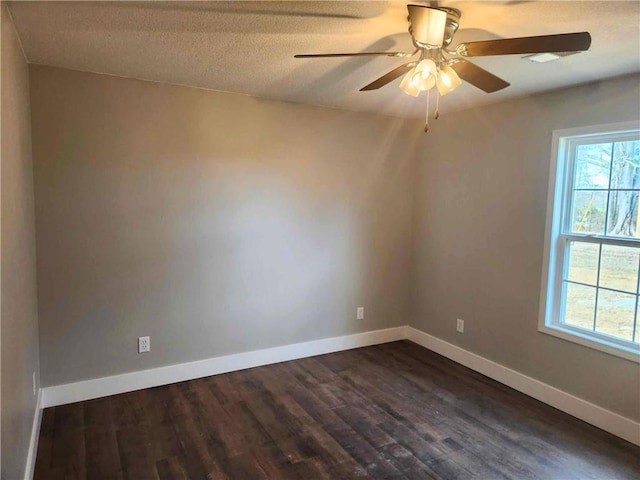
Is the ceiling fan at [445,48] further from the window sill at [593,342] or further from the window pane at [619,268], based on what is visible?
the window sill at [593,342]

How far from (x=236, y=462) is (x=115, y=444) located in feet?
2.57

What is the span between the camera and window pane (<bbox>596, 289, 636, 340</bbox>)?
2.71 m

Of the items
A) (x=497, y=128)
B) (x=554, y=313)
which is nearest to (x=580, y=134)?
(x=497, y=128)

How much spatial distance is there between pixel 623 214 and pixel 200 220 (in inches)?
120

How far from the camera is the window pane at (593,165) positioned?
9.27 ft

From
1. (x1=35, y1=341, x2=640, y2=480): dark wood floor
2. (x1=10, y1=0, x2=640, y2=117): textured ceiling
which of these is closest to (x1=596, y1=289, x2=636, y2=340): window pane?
(x1=35, y1=341, x2=640, y2=480): dark wood floor

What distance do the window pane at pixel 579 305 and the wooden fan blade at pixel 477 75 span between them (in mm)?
1744

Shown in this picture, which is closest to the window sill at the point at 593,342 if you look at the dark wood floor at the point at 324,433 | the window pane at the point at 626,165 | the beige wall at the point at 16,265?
the dark wood floor at the point at 324,433

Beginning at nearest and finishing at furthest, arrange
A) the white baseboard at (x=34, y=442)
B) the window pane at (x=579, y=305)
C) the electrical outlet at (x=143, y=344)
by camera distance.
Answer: the white baseboard at (x=34, y=442), the window pane at (x=579, y=305), the electrical outlet at (x=143, y=344)

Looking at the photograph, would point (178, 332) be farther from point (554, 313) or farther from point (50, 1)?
point (554, 313)

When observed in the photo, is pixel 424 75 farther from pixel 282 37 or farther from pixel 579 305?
pixel 579 305

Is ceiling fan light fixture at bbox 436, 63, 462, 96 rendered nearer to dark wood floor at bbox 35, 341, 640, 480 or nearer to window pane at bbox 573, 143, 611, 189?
window pane at bbox 573, 143, 611, 189

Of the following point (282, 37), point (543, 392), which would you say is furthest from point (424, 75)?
point (543, 392)

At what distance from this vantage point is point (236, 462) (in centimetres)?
239
